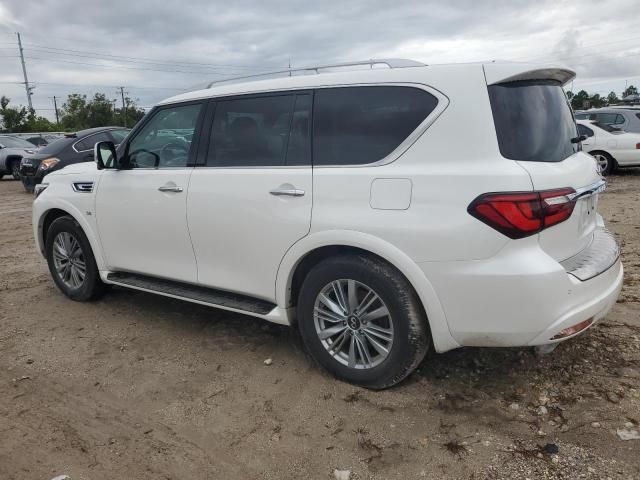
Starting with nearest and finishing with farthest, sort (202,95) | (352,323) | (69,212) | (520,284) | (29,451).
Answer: (520,284) → (29,451) → (352,323) → (202,95) → (69,212)

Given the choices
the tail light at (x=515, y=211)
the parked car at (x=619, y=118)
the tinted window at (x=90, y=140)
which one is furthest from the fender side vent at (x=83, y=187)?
the parked car at (x=619, y=118)

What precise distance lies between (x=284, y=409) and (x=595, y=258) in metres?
1.94

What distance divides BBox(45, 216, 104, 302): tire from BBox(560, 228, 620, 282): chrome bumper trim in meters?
3.78

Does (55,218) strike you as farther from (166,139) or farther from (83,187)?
(166,139)

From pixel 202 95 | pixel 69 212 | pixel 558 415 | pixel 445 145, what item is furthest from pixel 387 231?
pixel 69 212

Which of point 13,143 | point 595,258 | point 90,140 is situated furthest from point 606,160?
point 13,143

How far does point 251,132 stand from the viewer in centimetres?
364

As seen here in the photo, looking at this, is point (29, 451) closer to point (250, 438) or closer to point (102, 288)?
point (250, 438)

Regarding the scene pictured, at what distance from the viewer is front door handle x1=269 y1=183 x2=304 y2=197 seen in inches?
128

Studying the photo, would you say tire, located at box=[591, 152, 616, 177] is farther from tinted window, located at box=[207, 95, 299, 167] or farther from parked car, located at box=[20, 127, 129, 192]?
parked car, located at box=[20, 127, 129, 192]

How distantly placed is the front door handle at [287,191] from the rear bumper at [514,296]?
2.93 feet

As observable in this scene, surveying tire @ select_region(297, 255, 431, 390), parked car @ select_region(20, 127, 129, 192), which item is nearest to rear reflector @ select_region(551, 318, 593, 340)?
tire @ select_region(297, 255, 431, 390)

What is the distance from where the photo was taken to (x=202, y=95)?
395 cm

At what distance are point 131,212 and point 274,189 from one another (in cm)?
145
